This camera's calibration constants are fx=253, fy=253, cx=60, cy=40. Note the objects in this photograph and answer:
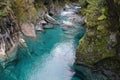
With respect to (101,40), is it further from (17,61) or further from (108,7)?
(17,61)

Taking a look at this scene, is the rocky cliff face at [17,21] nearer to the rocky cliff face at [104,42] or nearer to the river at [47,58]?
the river at [47,58]

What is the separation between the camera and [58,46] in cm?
2217

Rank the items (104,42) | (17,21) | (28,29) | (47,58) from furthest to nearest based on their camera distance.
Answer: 1. (28,29)
2. (17,21)
3. (47,58)
4. (104,42)

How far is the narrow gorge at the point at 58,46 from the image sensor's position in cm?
1426

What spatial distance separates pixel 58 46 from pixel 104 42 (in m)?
8.07

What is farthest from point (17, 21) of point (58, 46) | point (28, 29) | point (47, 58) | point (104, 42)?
point (104, 42)

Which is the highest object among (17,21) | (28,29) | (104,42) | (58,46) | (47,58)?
(17,21)

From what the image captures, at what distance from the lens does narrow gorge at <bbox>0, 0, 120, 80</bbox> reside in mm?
14258

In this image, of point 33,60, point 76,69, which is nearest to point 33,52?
point 33,60

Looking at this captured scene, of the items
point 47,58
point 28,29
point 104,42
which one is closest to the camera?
point 104,42

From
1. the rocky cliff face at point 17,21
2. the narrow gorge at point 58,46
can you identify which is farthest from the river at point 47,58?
the rocky cliff face at point 17,21

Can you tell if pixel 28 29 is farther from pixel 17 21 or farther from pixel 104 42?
pixel 104 42

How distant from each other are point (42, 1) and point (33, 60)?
14.4m

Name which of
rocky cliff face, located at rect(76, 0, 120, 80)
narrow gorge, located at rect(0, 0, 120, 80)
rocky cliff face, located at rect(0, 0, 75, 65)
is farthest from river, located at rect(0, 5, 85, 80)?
rocky cliff face, located at rect(76, 0, 120, 80)
